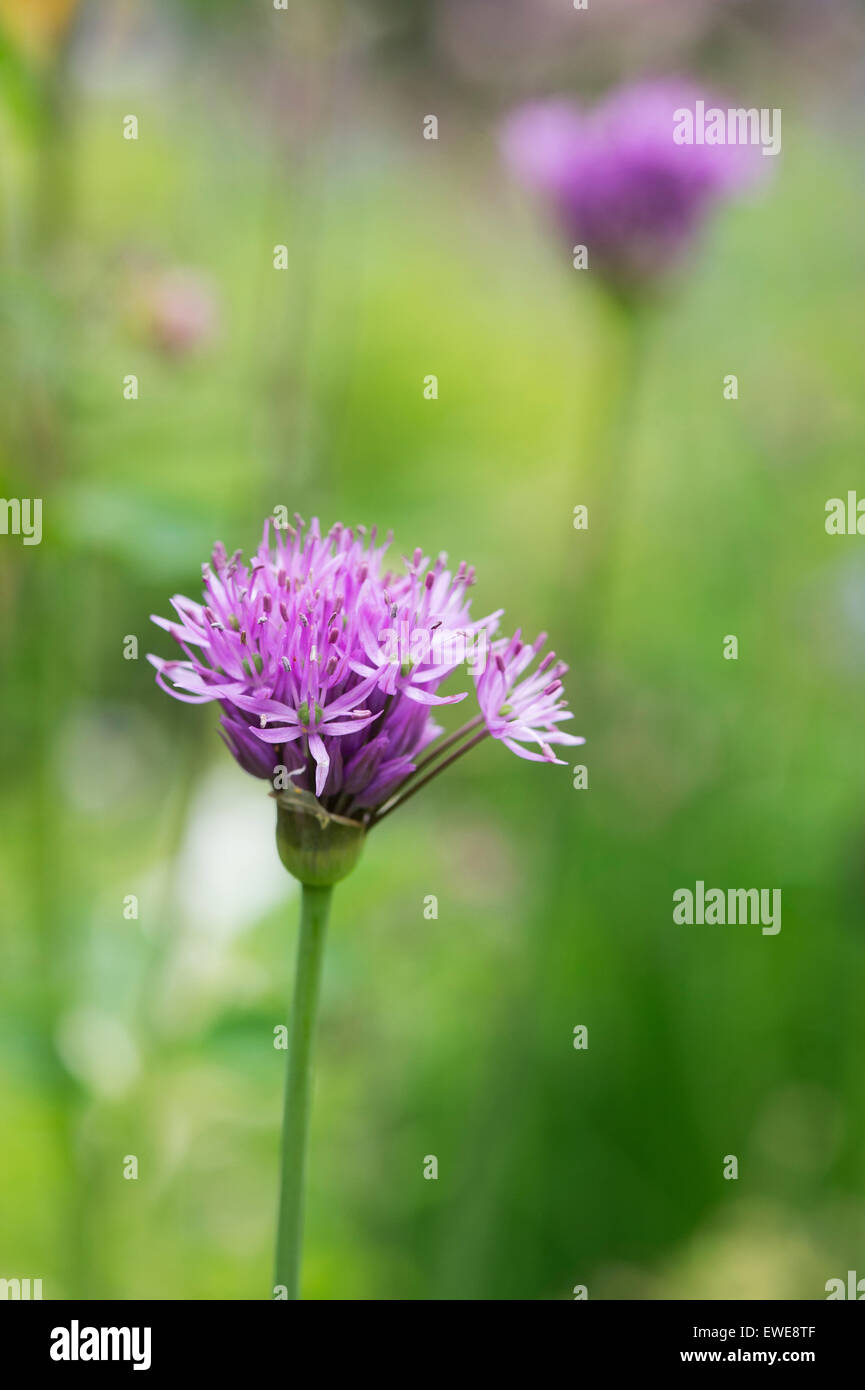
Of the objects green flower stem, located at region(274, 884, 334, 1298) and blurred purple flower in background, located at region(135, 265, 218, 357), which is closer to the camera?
green flower stem, located at region(274, 884, 334, 1298)

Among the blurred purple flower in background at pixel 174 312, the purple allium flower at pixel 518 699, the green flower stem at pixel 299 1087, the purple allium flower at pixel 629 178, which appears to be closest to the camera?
the green flower stem at pixel 299 1087

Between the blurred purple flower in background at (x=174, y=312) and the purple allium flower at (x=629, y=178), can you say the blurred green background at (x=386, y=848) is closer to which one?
the blurred purple flower in background at (x=174, y=312)

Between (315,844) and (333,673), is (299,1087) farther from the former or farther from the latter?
(333,673)

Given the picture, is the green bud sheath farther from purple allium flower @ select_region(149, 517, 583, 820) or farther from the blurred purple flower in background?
the blurred purple flower in background

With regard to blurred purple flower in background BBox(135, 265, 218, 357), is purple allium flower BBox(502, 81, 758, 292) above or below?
above

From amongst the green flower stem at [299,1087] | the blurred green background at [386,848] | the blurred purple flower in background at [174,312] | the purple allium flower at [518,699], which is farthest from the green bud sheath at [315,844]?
the blurred purple flower in background at [174,312]

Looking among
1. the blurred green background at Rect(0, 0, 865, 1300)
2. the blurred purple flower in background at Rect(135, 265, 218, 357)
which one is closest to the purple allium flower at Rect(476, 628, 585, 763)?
the blurred green background at Rect(0, 0, 865, 1300)

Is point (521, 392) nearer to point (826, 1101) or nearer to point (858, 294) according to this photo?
point (858, 294)
